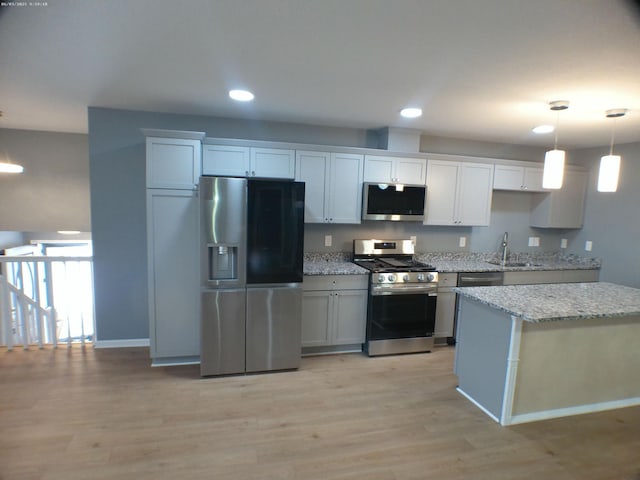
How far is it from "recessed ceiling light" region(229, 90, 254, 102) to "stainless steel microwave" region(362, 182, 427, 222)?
155 centimetres

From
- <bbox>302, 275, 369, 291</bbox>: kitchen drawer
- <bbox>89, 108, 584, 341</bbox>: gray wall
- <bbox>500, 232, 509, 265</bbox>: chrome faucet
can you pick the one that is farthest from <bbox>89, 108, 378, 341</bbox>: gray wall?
<bbox>500, 232, 509, 265</bbox>: chrome faucet

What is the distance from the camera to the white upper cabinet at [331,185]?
11.9 feet

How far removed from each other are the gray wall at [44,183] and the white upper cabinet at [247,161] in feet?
8.88

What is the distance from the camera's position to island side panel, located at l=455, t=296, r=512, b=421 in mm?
2521

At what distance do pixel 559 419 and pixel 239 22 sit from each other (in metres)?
3.44

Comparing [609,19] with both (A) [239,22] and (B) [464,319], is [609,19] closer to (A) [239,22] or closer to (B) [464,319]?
(A) [239,22]

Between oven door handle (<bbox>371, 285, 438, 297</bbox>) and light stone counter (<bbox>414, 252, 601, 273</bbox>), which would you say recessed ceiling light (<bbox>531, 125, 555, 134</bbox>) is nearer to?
light stone counter (<bbox>414, 252, 601, 273</bbox>)

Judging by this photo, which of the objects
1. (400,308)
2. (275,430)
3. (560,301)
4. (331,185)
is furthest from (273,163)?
(560,301)

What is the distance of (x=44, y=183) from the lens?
4.73 metres

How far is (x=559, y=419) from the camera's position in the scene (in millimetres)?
2607

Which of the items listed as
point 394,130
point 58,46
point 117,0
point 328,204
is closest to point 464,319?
point 328,204

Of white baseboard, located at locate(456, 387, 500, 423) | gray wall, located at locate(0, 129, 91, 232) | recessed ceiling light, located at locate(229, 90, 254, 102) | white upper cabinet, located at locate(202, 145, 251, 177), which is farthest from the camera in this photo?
gray wall, located at locate(0, 129, 91, 232)

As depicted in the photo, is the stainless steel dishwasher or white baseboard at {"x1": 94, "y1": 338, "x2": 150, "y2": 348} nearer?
white baseboard at {"x1": 94, "y1": 338, "x2": 150, "y2": 348}

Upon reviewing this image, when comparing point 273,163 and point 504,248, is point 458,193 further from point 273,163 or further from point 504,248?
point 273,163
